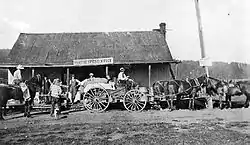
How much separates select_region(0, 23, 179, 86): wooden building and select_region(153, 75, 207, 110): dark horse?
362cm

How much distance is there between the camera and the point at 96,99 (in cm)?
1306

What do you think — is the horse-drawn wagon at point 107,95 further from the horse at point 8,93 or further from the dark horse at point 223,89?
the dark horse at point 223,89

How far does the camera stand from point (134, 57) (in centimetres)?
1906

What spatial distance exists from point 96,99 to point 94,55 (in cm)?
690

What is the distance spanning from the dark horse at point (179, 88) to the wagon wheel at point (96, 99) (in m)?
2.45

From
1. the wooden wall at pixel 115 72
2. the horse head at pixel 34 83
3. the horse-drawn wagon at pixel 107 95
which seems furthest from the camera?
the wooden wall at pixel 115 72

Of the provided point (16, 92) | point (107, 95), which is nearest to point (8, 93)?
point (16, 92)

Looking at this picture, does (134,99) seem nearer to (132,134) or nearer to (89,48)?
(132,134)

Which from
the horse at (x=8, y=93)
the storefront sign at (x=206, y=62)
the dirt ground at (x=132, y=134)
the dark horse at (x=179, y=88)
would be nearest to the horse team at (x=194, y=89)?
the dark horse at (x=179, y=88)

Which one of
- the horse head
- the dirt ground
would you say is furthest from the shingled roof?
the dirt ground

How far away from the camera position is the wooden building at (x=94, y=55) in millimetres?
18562

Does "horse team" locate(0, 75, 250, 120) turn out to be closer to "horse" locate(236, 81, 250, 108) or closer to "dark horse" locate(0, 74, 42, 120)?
"horse" locate(236, 81, 250, 108)

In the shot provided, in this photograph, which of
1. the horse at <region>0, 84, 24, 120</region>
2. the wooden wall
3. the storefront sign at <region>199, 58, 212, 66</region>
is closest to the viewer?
the horse at <region>0, 84, 24, 120</region>

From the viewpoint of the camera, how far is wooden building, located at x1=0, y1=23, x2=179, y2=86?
1856 cm
